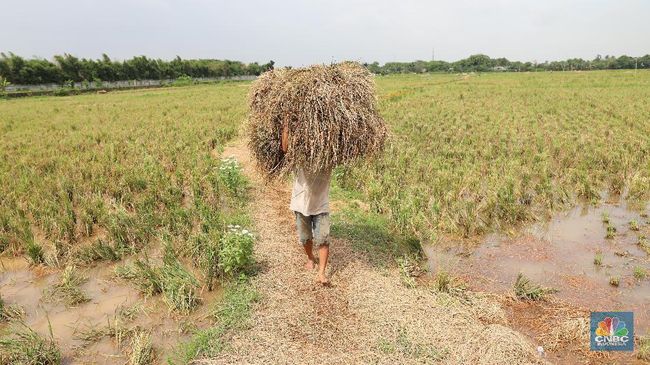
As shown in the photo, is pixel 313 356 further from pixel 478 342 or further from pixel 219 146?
pixel 219 146

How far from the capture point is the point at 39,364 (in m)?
3.28

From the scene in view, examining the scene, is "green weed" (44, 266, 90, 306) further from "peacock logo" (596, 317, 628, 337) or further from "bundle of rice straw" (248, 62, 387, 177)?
"peacock logo" (596, 317, 628, 337)

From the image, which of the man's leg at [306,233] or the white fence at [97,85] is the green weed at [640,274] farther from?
the white fence at [97,85]

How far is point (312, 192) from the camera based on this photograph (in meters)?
4.24

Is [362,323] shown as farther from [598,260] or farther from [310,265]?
[598,260]

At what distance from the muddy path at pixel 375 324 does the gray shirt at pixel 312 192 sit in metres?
0.78

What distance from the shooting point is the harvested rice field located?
3.48 meters

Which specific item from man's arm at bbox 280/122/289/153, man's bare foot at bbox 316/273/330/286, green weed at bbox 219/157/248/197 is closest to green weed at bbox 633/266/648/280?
man's bare foot at bbox 316/273/330/286

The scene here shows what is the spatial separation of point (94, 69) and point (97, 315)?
64.0 meters

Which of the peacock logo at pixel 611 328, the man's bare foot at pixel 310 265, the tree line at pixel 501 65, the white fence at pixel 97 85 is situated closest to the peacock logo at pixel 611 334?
the peacock logo at pixel 611 328

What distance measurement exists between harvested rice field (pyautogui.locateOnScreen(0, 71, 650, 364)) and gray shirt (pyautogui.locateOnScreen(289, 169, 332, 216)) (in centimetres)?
64

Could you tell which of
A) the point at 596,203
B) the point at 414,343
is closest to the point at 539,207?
the point at 596,203

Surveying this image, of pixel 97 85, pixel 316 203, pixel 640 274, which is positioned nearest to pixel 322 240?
pixel 316 203

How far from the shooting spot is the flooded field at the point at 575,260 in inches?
170
